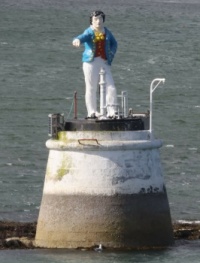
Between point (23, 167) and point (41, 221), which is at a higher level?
point (23, 167)

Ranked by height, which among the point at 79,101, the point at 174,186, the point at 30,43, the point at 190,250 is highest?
the point at 30,43

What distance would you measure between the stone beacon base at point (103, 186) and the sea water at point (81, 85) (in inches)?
11.6

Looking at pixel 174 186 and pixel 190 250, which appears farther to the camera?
pixel 174 186

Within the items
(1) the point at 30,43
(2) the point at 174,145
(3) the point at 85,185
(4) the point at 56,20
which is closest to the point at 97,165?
(3) the point at 85,185

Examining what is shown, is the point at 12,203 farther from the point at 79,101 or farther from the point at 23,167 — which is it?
the point at 79,101

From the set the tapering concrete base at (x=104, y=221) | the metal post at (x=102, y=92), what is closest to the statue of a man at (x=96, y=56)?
the metal post at (x=102, y=92)

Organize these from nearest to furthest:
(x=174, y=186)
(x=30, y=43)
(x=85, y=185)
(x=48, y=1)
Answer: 1. (x=85, y=185)
2. (x=174, y=186)
3. (x=30, y=43)
4. (x=48, y=1)

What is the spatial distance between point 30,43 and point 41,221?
4098cm

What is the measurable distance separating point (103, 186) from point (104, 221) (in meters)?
0.50

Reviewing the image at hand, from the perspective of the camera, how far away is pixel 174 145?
43.4 meters

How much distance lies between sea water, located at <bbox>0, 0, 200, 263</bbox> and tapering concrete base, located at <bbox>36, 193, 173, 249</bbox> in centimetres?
21

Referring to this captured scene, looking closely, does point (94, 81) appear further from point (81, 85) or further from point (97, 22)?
point (81, 85)

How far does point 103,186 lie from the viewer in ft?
84.5

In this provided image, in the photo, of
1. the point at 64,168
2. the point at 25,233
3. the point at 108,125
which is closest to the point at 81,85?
the point at 25,233
